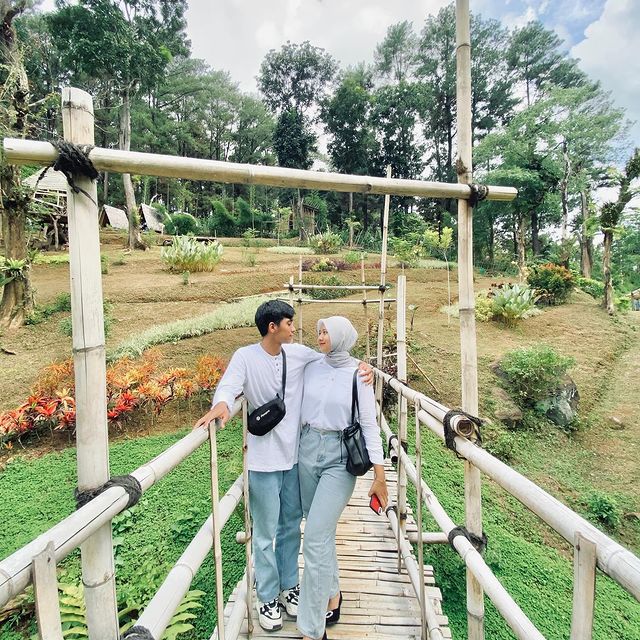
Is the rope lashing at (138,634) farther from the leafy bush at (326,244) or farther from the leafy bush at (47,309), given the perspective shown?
the leafy bush at (326,244)

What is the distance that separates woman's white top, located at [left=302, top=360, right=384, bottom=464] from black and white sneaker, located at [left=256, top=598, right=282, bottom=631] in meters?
0.82

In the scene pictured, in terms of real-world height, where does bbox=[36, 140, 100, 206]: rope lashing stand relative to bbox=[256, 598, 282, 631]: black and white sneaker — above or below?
above

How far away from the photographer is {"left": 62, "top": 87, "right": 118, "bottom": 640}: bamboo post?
1.18 meters

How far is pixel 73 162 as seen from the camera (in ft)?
3.92

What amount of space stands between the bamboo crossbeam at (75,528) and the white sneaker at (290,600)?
107 centimetres

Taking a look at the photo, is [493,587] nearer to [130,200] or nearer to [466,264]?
[466,264]

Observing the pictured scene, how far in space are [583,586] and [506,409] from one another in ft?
17.2

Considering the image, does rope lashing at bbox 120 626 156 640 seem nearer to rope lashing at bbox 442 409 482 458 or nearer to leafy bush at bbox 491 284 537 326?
rope lashing at bbox 442 409 482 458

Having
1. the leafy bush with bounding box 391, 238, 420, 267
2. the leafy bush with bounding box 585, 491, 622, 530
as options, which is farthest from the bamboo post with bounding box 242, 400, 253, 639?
the leafy bush with bounding box 391, 238, 420, 267

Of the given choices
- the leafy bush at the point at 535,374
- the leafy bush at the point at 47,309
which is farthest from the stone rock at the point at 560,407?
the leafy bush at the point at 47,309

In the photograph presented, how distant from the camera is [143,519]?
128 inches

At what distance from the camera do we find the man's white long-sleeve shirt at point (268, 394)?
5.78 ft

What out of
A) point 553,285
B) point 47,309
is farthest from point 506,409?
point 47,309

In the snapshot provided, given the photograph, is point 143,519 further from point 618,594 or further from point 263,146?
point 263,146
